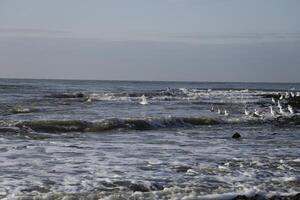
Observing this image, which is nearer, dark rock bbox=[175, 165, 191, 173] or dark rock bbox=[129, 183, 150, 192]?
dark rock bbox=[129, 183, 150, 192]

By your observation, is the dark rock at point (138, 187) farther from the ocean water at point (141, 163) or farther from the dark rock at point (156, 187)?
the dark rock at point (156, 187)

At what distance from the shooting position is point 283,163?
11.5 m

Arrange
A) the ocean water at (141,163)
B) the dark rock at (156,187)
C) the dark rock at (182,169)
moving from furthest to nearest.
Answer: the dark rock at (182,169) < the dark rock at (156,187) < the ocean water at (141,163)

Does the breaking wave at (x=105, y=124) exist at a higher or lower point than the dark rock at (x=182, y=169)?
lower

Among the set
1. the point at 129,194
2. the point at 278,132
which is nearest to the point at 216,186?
the point at 129,194

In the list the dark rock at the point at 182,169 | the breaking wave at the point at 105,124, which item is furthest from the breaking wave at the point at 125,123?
the dark rock at the point at 182,169

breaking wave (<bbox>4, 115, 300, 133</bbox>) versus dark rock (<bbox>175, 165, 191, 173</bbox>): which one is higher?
dark rock (<bbox>175, 165, 191, 173</bbox>)

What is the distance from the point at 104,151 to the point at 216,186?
4.56 meters

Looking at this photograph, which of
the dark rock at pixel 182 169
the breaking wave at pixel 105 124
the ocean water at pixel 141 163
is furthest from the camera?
the breaking wave at pixel 105 124

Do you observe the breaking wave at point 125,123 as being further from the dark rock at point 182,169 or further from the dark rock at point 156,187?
the dark rock at point 156,187

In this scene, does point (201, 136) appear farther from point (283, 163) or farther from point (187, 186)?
point (187, 186)

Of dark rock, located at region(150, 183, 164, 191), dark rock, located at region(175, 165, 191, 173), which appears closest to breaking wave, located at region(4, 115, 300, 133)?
dark rock, located at region(175, 165, 191, 173)

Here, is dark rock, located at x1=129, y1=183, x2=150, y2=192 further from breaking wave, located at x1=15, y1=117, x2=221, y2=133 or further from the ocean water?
breaking wave, located at x1=15, y1=117, x2=221, y2=133

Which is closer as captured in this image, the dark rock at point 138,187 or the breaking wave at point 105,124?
the dark rock at point 138,187
